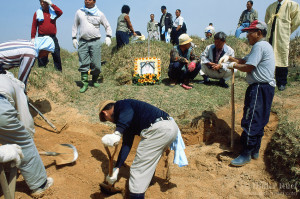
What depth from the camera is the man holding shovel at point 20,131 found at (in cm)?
214

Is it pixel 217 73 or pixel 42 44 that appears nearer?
pixel 42 44

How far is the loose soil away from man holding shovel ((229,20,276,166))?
Answer: 0.49m

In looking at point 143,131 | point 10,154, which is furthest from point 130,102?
point 10,154

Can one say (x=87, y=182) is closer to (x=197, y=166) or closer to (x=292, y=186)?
(x=197, y=166)

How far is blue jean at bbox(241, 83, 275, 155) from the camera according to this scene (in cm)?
298

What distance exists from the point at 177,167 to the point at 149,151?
4.35 feet

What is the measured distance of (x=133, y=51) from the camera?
24.0ft

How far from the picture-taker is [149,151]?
7.93ft

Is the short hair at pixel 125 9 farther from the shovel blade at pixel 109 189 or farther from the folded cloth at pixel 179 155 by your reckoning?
the shovel blade at pixel 109 189

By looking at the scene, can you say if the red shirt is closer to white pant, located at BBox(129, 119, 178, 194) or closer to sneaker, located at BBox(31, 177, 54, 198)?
sneaker, located at BBox(31, 177, 54, 198)

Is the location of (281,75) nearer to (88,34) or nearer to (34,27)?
(88,34)

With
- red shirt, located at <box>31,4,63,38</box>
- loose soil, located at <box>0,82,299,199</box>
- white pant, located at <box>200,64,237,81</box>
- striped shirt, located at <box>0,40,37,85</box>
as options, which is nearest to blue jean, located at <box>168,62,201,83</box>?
white pant, located at <box>200,64,237,81</box>

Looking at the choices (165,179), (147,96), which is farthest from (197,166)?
(147,96)

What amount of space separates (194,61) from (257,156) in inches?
110
